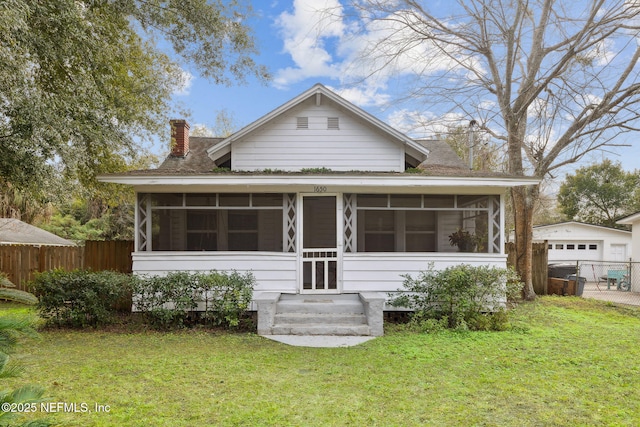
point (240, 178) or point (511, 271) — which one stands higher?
point (240, 178)

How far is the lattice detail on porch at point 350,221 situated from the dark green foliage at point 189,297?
8.73ft

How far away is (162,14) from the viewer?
33.9 ft

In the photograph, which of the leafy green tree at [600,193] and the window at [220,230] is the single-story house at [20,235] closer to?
the window at [220,230]

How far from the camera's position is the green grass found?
4.40 meters

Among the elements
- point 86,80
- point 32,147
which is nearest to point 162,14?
point 86,80

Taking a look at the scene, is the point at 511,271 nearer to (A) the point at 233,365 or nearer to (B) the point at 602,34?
(A) the point at 233,365

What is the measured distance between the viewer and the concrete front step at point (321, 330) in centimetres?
823

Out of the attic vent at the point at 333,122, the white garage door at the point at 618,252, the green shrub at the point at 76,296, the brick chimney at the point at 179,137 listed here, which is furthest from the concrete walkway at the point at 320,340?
the white garage door at the point at 618,252

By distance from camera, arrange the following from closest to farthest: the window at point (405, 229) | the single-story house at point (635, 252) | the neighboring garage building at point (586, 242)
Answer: the window at point (405, 229) < the single-story house at point (635, 252) < the neighboring garage building at point (586, 242)

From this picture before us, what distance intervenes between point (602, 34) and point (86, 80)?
557 inches

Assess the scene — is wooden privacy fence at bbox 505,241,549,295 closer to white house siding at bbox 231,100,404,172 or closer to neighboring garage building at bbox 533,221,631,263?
white house siding at bbox 231,100,404,172

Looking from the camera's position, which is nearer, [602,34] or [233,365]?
[233,365]

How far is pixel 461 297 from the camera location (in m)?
8.76

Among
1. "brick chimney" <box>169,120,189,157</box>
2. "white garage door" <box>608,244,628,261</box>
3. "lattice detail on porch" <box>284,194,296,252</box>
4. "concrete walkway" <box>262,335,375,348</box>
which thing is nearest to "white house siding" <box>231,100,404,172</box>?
"lattice detail on porch" <box>284,194,296,252</box>
